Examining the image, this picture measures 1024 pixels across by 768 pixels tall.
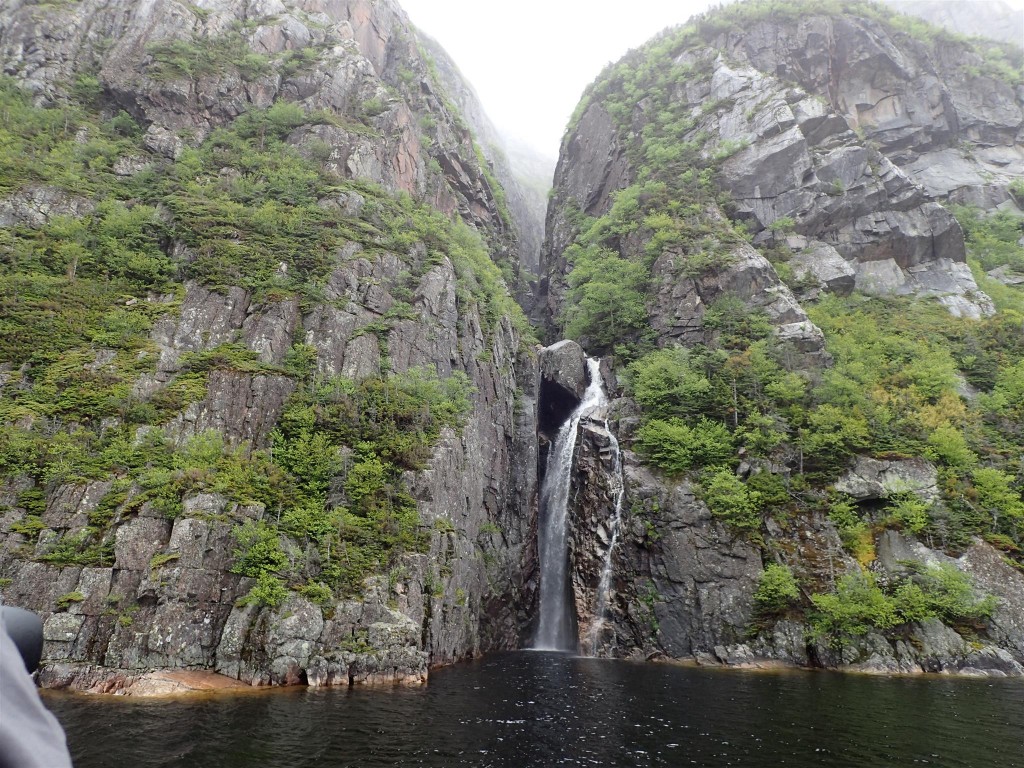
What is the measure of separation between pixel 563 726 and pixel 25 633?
625 inches

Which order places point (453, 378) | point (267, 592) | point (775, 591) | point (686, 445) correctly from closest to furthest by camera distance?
point (267, 592) < point (775, 591) < point (686, 445) < point (453, 378)

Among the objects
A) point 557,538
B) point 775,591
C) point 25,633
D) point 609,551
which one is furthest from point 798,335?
point 25,633

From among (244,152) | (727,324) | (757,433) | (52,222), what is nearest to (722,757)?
(757,433)

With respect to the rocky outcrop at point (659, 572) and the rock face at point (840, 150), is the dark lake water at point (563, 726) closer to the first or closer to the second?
the rocky outcrop at point (659, 572)

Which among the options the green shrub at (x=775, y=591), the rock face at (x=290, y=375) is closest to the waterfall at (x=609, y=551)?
the rock face at (x=290, y=375)

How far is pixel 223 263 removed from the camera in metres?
30.8

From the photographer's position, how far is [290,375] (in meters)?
27.8

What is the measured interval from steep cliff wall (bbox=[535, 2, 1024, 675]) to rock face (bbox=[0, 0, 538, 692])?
7.87 metres

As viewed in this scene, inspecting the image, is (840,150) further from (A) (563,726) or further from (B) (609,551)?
(A) (563,726)

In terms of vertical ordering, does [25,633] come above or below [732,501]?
below

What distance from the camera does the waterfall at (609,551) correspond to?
3006 centimetres

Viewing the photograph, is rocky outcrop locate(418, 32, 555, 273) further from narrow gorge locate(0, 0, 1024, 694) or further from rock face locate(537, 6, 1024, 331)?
narrow gorge locate(0, 0, 1024, 694)

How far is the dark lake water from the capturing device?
40.7 ft

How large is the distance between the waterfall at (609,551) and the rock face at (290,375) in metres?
4.87
